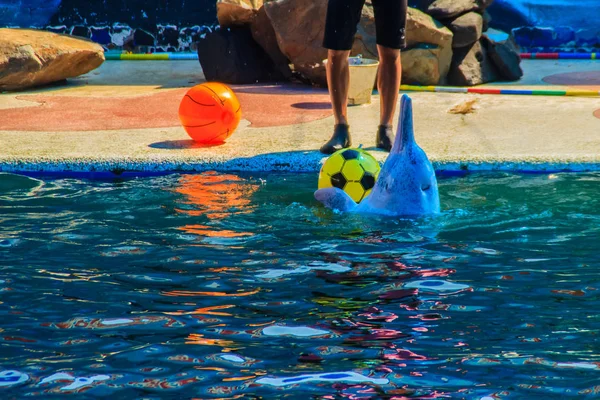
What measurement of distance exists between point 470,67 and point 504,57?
0.53m

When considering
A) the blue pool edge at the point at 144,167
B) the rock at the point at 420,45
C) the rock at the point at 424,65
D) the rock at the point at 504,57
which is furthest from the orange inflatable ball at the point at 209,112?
the rock at the point at 504,57

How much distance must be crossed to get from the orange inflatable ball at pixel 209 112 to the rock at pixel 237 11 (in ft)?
11.1

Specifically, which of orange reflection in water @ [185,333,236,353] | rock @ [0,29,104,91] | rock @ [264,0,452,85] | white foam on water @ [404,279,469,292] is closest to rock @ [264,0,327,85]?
rock @ [264,0,452,85]

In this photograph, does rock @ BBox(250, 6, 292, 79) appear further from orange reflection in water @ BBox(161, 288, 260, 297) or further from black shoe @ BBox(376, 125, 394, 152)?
orange reflection in water @ BBox(161, 288, 260, 297)

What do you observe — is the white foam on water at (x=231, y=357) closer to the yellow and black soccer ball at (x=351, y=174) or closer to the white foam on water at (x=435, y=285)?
the white foam on water at (x=435, y=285)

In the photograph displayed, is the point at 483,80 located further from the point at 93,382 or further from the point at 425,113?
the point at 93,382

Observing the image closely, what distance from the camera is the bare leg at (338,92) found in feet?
18.5

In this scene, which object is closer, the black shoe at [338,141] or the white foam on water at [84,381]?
the white foam on water at [84,381]

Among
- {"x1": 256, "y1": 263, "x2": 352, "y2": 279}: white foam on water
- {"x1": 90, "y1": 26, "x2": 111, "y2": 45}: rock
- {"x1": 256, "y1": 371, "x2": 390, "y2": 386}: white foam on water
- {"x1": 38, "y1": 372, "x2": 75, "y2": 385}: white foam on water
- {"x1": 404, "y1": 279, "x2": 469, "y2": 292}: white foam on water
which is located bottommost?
{"x1": 38, "y1": 372, "x2": 75, "y2": 385}: white foam on water

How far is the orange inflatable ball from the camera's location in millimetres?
5938

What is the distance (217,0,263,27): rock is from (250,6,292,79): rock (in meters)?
0.09

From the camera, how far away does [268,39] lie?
30.5 feet

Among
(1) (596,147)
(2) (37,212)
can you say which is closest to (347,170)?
(2) (37,212)

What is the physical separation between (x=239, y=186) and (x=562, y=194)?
1.88 metres
